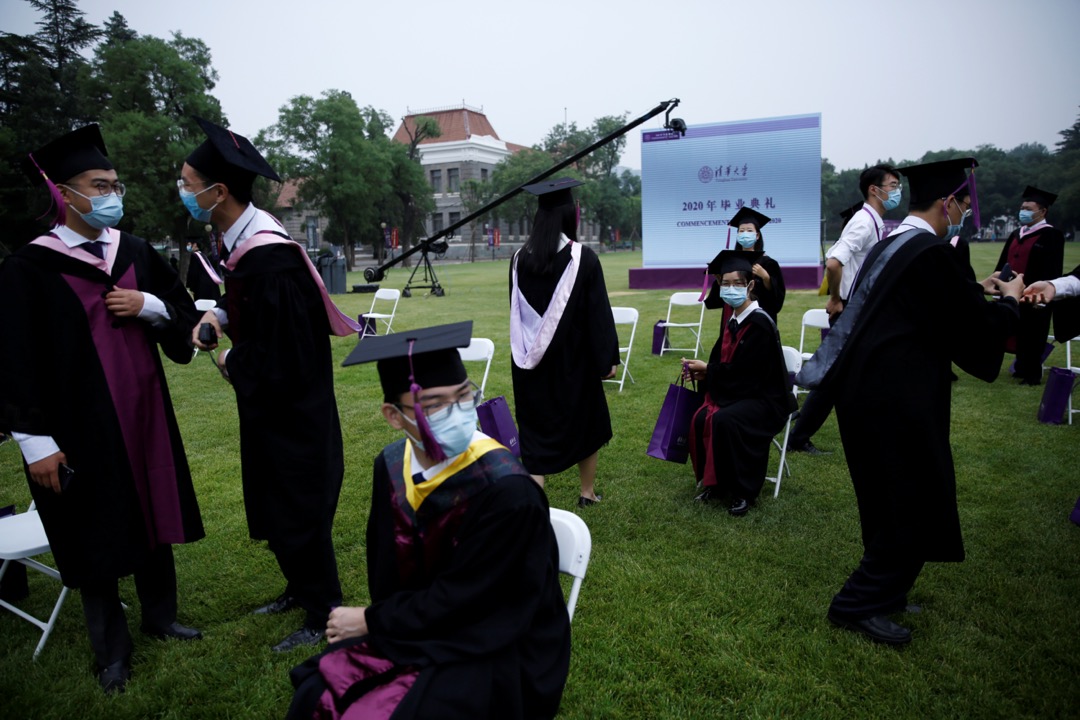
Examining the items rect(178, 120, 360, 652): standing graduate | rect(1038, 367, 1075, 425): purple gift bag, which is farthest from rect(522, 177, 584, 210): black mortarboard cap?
rect(1038, 367, 1075, 425): purple gift bag

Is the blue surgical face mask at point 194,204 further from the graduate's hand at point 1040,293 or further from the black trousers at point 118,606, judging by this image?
the graduate's hand at point 1040,293

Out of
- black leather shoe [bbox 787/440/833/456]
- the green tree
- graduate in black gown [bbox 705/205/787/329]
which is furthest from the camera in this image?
the green tree

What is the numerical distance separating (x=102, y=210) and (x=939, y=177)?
11.5 ft

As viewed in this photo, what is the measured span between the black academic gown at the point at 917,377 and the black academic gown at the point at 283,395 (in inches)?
90.8

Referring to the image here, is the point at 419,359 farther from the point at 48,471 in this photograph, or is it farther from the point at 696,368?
the point at 696,368

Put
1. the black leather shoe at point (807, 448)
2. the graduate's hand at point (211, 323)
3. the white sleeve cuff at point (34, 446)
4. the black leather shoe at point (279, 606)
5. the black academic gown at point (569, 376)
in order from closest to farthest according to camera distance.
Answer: the white sleeve cuff at point (34, 446) → the graduate's hand at point (211, 323) → the black leather shoe at point (279, 606) → the black academic gown at point (569, 376) → the black leather shoe at point (807, 448)

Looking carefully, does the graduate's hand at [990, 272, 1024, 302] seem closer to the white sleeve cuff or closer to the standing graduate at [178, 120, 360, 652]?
the standing graduate at [178, 120, 360, 652]

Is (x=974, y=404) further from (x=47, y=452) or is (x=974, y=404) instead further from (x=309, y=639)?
(x=47, y=452)

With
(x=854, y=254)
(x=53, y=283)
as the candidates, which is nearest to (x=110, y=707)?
(x=53, y=283)

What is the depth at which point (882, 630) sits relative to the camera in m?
2.82

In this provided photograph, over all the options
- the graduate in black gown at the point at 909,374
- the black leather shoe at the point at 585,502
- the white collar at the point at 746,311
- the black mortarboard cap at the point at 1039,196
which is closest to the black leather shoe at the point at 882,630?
the graduate in black gown at the point at 909,374

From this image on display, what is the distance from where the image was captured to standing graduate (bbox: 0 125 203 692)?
2406 mm

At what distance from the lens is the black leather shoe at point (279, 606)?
3.17 meters

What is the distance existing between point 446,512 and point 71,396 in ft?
5.69
